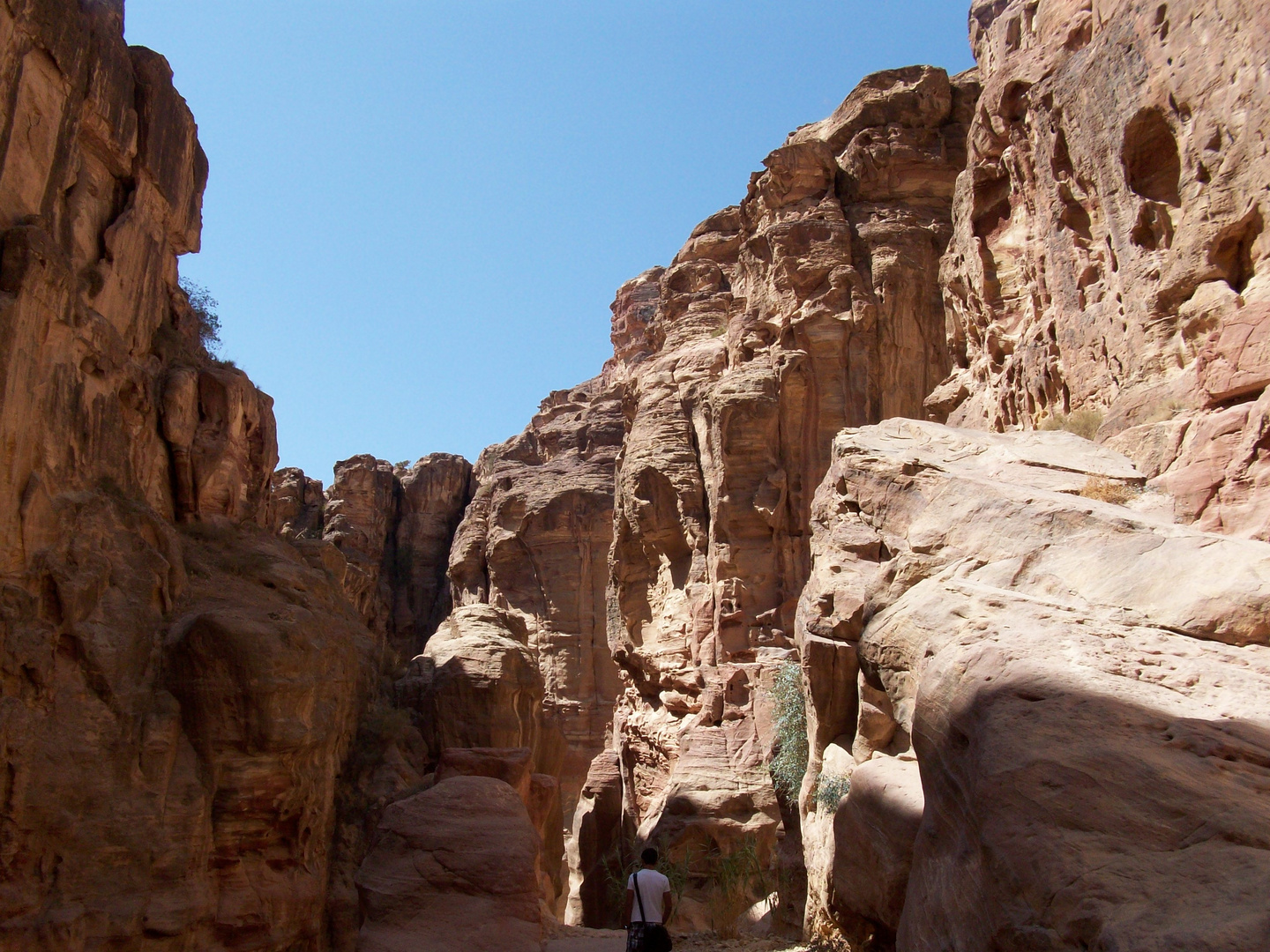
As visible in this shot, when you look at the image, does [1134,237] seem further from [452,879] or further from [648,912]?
[452,879]

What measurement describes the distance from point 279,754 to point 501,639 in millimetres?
8293

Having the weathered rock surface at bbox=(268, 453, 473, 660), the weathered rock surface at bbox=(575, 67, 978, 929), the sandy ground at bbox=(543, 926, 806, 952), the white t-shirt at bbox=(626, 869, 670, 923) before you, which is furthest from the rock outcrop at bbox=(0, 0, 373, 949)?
the weathered rock surface at bbox=(268, 453, 473, 660)

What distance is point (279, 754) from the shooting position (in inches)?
620

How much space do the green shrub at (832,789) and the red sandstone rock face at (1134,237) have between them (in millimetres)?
4360

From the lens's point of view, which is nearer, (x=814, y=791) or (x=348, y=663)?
(x=814, y=791)

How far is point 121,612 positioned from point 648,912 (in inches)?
376

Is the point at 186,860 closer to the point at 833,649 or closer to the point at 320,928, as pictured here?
the point at 320,928

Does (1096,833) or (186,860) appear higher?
(1096,833)

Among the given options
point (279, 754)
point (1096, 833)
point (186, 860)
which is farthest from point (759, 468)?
point (1096, 833)

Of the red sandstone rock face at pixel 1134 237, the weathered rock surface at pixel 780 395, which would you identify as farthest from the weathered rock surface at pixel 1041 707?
the weathered rock surface at pixel 780 395

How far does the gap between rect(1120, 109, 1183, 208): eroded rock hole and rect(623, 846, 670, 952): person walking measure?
10073 mm

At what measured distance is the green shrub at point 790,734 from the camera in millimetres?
16484

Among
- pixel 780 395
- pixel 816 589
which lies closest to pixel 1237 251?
pixel 816 589

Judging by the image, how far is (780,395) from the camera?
29.4 meters
